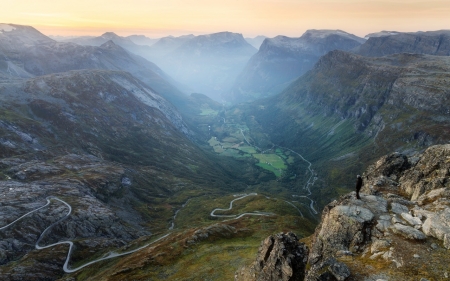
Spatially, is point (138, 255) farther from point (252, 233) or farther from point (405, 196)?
point (405, 196)

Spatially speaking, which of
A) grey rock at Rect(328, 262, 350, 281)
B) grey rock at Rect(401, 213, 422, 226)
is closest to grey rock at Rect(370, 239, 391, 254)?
grey rock at Rect(401, 213, 422, 226)

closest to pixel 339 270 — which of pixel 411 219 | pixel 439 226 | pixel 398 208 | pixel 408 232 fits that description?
pixel 408 232

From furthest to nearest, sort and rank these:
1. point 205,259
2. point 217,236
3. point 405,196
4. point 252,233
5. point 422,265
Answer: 1. point 252,233
2. point 217,236
3. point 205,259
4. point 405,196
5. point 422,265

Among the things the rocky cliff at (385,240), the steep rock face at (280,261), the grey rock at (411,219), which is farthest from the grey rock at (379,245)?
the steep rock face at (280,261)

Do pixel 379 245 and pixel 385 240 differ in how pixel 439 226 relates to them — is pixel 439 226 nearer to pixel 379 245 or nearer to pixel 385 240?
pixel 385 240

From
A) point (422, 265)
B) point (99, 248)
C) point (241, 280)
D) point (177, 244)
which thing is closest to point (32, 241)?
point (99, 248)

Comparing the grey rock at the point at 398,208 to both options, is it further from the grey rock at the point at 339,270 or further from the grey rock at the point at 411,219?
the grey rock at the point at 339,270

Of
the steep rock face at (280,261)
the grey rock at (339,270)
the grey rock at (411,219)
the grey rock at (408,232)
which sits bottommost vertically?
the steep rock face at (280,261)

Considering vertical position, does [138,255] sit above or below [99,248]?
above
